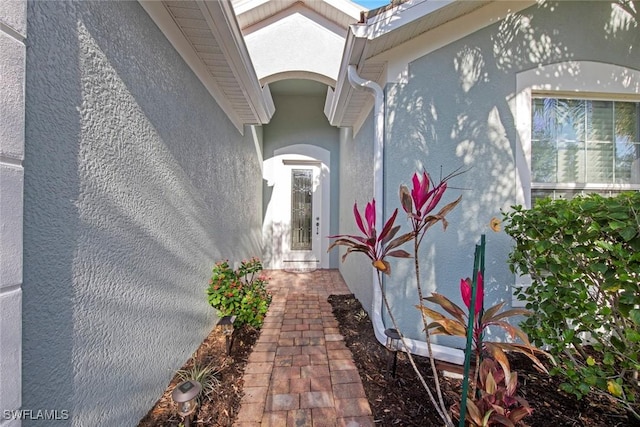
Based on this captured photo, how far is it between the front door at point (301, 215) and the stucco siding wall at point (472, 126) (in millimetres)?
4241

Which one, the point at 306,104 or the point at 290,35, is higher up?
the point at 290,35

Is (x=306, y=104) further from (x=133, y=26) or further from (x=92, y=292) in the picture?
(x=92, y=292)

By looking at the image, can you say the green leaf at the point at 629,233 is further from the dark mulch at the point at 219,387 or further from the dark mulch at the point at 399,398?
the dark mulch at the point at 219,387

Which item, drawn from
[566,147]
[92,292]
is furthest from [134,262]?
[566,147]

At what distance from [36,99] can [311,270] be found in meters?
6.15

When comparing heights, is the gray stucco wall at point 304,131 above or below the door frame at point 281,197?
above

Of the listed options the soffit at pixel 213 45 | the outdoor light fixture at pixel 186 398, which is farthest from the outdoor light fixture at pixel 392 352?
the soffit at pixel 213 45

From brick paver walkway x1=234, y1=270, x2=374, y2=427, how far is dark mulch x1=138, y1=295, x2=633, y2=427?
110 millimetres

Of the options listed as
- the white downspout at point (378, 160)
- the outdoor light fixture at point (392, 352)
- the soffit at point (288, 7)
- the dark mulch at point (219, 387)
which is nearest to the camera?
the dark mulch at point (219, 387)

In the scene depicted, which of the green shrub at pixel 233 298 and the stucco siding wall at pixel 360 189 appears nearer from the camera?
the green shrub at pixel 233 298

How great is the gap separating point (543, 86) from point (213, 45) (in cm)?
368

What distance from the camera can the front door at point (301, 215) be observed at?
704cm

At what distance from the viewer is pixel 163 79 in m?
2.20

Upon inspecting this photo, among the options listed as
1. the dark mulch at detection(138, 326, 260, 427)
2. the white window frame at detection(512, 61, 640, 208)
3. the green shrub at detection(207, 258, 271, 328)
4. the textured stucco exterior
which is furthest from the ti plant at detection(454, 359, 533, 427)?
the textured stucco exterior
